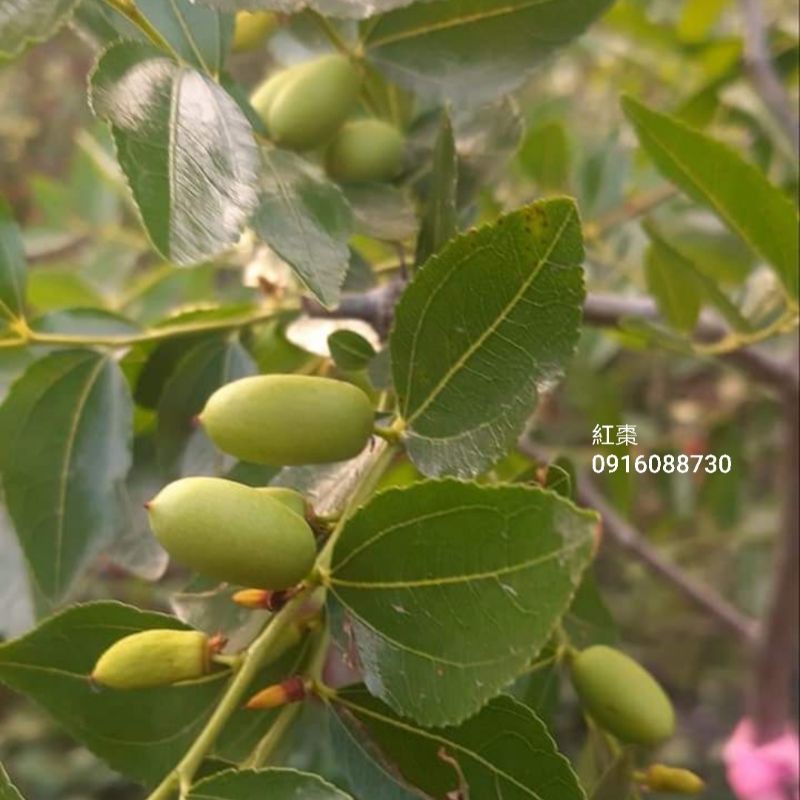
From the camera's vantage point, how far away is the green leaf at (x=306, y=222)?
1.18 ft

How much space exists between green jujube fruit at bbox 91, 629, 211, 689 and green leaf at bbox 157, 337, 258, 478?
6.5 inches

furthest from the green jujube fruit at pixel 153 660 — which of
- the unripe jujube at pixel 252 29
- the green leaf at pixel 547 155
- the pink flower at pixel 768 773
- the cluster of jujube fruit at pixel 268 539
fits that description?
the green leaf at pixel 547 155

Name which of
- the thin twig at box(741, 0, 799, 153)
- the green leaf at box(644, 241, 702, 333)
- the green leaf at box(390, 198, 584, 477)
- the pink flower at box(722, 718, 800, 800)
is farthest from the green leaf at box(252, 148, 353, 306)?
the pink flower at box(722, 718, 800, 800)

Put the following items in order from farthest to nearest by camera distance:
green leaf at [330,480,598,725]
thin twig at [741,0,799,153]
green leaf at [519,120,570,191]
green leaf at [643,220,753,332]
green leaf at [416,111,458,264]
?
green leaf at [519,120,570,191]
thin twig at [741,0,799,153]
green leaf at [643,220,753,332]
green leaf at [416,111,458,264]
green leaf at [330,480,598,725]

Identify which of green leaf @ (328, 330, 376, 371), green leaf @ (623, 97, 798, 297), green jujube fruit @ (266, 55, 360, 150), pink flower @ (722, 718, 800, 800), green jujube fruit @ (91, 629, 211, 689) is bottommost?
pink flower @ (722, 718, 800, 800)

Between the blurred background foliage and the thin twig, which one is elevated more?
the thin twig

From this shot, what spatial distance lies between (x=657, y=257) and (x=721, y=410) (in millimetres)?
690

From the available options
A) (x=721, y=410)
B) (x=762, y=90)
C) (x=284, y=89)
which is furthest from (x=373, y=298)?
(x=721, y=410)

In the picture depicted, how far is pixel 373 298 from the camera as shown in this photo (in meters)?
0.50

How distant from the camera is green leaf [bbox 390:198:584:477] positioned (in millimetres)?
324

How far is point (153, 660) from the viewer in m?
0.34

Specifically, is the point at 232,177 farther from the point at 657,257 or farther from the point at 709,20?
the point at 709,20

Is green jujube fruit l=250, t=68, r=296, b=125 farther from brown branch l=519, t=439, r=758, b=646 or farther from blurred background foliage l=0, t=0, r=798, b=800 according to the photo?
brown branch l=519, t=439, r=758, b=646

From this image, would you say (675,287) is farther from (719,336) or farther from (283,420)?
(283,420)
